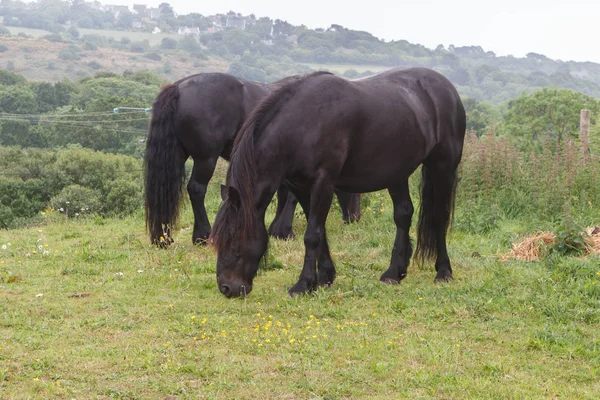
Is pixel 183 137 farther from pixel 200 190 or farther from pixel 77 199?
pixel 77 199

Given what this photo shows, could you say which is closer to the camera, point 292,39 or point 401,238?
point 401,238

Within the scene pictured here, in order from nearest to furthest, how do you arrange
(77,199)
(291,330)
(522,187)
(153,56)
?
(291,330), (522,187), (77,199), (153,56)

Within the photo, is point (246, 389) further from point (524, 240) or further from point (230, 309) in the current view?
point (524, 240)

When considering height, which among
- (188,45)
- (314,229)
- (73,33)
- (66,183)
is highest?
(314,229)

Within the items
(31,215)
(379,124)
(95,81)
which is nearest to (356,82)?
(379,124)

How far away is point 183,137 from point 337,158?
128 inches

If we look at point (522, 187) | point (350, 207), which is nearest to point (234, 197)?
point (350, 207)

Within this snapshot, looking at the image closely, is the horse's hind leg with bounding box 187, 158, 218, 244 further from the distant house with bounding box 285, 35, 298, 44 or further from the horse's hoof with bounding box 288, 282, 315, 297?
the distant house with bounding box 285, 35, 298, 44

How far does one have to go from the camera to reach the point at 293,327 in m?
5.97

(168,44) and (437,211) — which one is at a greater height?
(437,211)

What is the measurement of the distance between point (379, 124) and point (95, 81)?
70.9m

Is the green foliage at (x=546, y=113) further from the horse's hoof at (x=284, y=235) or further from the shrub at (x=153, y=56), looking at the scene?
the shrub at (x=153, y=56)

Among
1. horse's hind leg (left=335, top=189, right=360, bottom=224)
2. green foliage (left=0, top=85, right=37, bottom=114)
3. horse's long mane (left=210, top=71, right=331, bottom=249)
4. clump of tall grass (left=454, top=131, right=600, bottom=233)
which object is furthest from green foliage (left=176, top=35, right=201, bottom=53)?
horse's long mane (left=210, top=71, right=331, bottom=249)

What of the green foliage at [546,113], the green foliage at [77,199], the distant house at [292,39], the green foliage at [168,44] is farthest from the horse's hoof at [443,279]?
the distant house at [292,39]
